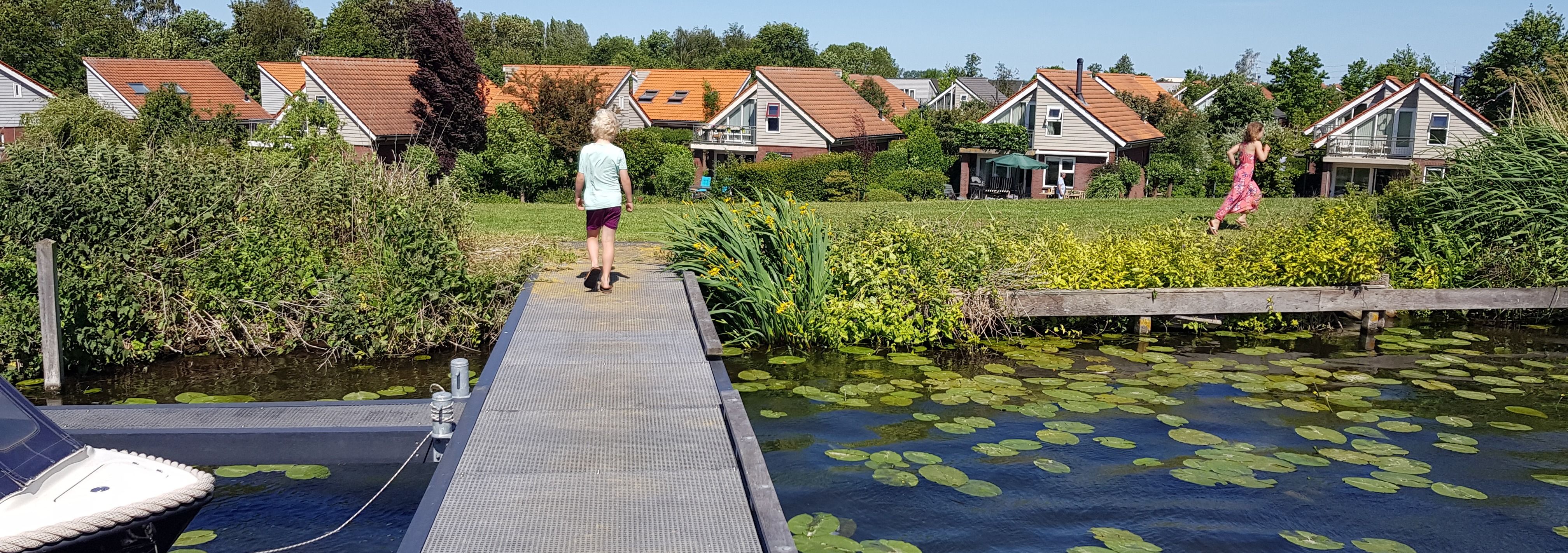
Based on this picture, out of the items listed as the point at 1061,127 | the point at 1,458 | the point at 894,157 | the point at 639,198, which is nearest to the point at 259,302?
the point at 1,458

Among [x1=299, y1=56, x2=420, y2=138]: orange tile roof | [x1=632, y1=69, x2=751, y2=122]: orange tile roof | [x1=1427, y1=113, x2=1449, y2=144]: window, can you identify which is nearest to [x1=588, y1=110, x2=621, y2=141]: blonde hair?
[x1=299, y1=56, x2=420, y2=138]: orange tile roof

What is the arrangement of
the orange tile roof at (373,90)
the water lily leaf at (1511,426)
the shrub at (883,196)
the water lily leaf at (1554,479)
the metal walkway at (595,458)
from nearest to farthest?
the metal walkway at (595,458), the water lily leaf at (1554,479), the water lily leaf at (1511,426), the shrub at (883,196), the orange tile roof at (373,90)

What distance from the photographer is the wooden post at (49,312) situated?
919 centimetres

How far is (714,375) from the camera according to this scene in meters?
6.96

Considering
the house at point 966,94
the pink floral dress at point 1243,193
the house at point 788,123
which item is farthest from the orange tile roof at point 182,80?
the house at point 966,94

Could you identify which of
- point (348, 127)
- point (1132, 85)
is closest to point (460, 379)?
point (348, 127)

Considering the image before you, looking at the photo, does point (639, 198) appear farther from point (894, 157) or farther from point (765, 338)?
point (765, 338)

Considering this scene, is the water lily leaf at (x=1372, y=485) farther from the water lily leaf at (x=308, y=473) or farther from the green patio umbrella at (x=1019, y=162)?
the green patio umbrella at (x=1019, y=162)

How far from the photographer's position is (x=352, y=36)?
263ft

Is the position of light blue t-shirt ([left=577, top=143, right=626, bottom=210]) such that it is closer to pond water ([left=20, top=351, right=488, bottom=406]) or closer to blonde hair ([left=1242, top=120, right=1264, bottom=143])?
pond water ([left=20, top=351, right=488, bottom=406])

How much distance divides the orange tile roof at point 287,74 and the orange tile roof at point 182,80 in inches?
71.0

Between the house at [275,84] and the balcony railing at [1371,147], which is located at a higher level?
the house at [275,84]

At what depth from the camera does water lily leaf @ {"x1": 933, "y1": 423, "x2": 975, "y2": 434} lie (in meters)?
8.48

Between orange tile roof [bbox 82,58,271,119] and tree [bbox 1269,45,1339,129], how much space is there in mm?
52995
